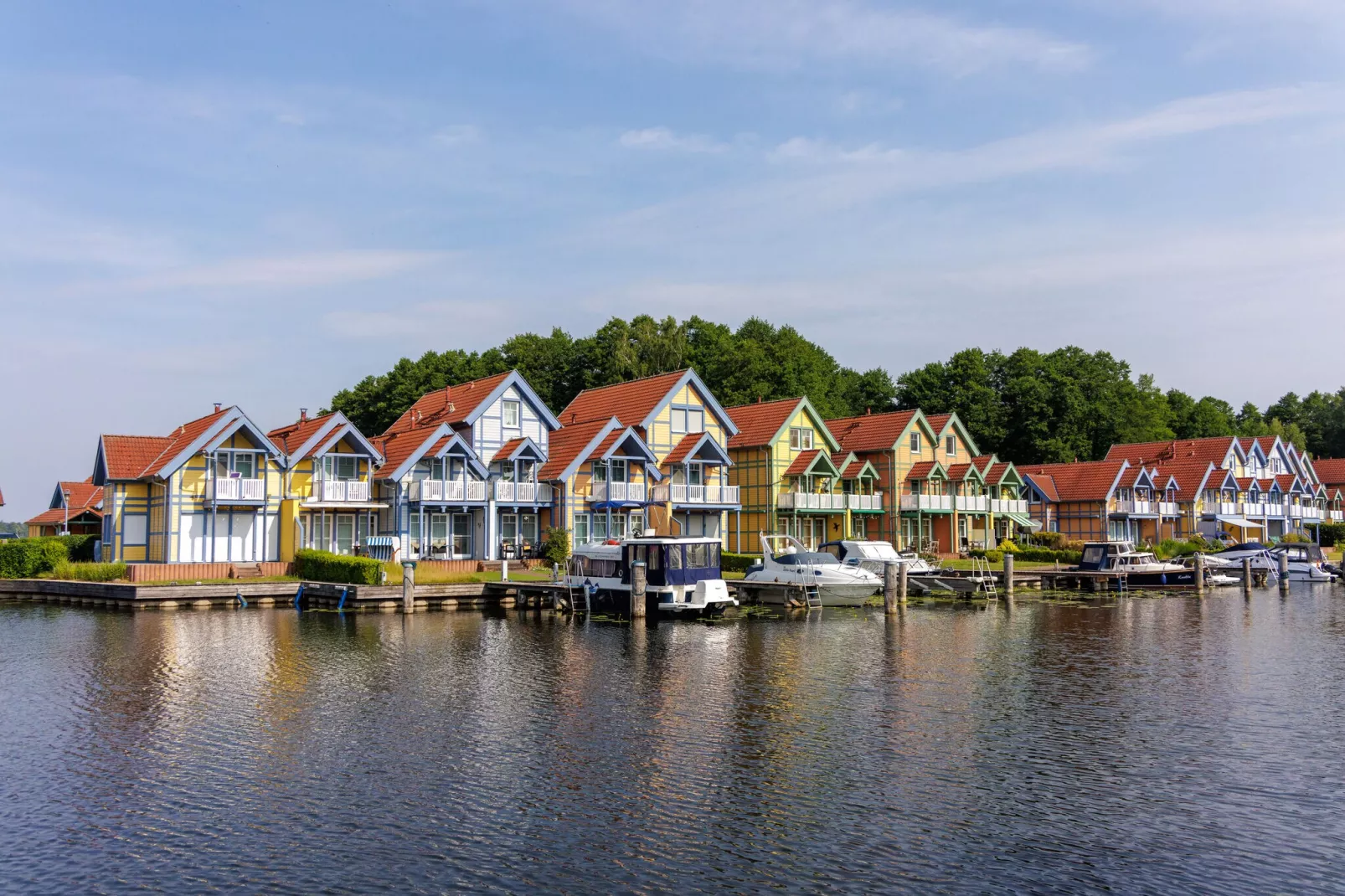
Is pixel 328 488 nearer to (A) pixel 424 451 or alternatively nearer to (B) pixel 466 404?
(A) pixel 424 451

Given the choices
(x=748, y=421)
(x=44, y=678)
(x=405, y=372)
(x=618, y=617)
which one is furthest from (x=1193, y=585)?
(x=405, y=372)

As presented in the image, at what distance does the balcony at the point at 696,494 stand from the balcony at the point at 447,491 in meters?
9.91

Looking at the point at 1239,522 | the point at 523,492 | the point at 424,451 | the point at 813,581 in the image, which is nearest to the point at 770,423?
the point at 523,492

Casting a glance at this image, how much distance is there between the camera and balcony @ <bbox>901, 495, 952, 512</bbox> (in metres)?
70.9

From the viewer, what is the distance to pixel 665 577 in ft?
137

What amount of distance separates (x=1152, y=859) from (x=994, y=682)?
12.9m

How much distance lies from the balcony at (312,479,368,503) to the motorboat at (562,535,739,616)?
49.0ft

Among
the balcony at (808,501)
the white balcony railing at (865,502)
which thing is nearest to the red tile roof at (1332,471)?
the white balcony railing at (865,502)

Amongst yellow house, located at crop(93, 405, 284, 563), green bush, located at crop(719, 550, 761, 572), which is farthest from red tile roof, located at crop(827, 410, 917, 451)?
yellow house, located at crop(93, 405, 284, 563)

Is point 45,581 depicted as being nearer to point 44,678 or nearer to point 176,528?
point 176,528

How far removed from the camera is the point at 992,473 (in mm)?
77500

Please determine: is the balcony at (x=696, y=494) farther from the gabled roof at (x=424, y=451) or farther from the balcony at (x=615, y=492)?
the gabled roof at (x=424, y=451)

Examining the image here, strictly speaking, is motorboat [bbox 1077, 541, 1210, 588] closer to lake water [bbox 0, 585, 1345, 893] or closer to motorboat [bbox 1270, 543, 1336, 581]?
motorboat [bbox 1270, 543, 1336, 581]

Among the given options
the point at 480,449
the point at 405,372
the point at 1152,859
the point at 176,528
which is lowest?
the point at 1152,859
